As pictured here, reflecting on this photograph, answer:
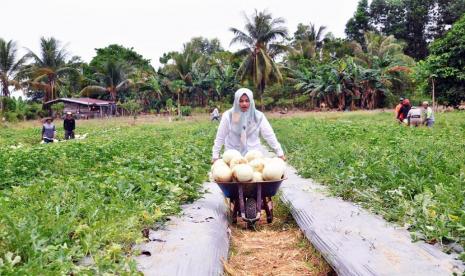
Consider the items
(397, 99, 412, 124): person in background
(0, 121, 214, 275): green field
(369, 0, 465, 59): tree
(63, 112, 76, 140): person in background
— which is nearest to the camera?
(0, 121, 214, 275): green field

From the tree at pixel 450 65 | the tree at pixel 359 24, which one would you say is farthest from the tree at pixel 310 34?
the tree at pixel 450 65

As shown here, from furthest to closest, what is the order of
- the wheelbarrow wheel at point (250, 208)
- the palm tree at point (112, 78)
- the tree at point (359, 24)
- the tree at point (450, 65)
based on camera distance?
the tree at point (359, 24) < the palm tree at point (112, 78) < the tree at point (450, 65) < the wheelbarrow wheel at point (250, 208)

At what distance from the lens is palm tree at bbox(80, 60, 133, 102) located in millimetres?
43281

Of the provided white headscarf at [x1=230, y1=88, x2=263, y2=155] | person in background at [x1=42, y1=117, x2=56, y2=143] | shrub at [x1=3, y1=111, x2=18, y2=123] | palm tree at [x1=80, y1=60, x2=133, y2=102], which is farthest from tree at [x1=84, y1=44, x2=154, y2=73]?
white headscarf at [x1=230, y1=88, x2=263, y2=155]

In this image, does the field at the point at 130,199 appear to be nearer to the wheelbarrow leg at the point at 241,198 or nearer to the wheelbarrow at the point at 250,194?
the wheelbarrow at the point at 250,194

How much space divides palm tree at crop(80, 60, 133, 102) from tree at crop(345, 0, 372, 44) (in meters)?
25.7

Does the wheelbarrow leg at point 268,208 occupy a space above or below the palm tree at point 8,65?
below

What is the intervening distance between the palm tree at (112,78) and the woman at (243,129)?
38.1 metres

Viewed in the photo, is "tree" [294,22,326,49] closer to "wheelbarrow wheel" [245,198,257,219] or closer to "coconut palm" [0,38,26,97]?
"coconut palm" [0,38,26,97]

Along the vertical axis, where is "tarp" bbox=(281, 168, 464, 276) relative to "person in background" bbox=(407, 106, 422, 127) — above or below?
below

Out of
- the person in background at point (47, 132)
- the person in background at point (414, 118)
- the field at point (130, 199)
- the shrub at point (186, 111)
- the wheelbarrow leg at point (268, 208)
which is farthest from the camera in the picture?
the shrub at point (186, 111)

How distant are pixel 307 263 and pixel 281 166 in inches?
50.1

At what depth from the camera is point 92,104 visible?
42844 mm

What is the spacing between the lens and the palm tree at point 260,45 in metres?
36.1
